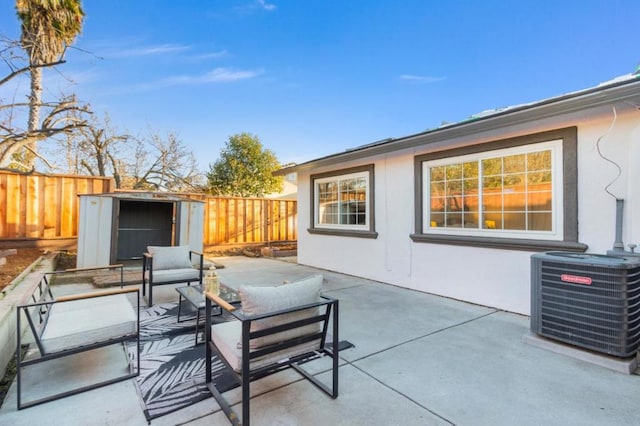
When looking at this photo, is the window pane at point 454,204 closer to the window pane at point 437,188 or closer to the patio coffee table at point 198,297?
the window pane at point 437,188

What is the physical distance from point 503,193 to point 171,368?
4746mm

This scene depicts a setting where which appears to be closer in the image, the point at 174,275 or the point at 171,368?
the point at 171,368

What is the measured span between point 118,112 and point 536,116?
48.7 ft

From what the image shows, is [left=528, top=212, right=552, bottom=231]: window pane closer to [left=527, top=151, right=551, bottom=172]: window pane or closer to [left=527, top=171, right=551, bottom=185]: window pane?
[left=527, top=171, right=551, bottom=185]: window pane

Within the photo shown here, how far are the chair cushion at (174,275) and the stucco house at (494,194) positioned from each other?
349cm

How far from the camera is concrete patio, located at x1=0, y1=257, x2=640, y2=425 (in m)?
2.03

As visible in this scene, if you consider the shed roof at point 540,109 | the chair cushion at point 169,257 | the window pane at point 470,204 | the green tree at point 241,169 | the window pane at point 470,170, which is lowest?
the chair cushion at point 169,257

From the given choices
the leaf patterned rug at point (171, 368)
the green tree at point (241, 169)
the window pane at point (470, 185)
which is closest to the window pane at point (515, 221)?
the window pane at point (470, 185)

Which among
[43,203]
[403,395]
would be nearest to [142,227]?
[43,203]

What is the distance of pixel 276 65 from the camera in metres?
9.57

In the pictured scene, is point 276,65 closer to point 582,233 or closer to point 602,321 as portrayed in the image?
point 582,233

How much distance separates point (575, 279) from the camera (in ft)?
9.57

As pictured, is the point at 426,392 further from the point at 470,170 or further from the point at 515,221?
the point at 470,170

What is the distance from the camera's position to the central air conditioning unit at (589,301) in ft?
8.89
